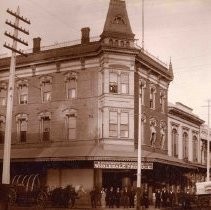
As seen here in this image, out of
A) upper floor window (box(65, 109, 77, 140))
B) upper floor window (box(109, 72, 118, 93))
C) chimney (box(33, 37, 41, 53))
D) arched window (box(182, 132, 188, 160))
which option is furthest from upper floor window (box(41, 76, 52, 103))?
arched window (box(182, 132, 188, 160))

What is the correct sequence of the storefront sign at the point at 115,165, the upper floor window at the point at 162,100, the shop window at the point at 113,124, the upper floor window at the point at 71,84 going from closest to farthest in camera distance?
the storefront sign at the point at 115,165
the shop window at the point at 113,124
the upper floor window at the point at 71,84
the upper floor window at the point at 162,100

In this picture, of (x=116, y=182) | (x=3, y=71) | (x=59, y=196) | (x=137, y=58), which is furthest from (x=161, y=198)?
(x=3, y=71)

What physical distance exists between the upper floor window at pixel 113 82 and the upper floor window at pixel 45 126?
17.0ft

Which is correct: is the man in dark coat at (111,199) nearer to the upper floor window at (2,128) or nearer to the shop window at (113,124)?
the shop window at (113,124)

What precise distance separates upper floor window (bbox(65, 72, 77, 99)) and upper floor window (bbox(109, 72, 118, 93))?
9.33 feet

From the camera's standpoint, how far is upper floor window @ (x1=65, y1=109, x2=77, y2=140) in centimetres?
3328

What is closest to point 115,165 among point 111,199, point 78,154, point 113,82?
point 78,154

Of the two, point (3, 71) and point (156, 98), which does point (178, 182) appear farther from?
point (3, 71)

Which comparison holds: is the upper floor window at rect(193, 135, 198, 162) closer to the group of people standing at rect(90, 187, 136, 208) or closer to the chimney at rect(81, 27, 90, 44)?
the chimney at rect(81, 27, 90, 44)

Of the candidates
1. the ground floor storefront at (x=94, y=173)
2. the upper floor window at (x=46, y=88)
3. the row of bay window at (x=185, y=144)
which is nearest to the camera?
the ground floor storefront at (x=94, y=173)

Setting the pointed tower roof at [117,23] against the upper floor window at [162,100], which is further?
the upper floor window at [162,100]

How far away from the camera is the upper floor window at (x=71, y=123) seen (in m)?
33.3

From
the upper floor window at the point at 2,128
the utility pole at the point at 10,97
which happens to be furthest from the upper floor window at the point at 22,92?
the utility pole at the point at 10,97

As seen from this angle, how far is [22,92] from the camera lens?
36.1m
